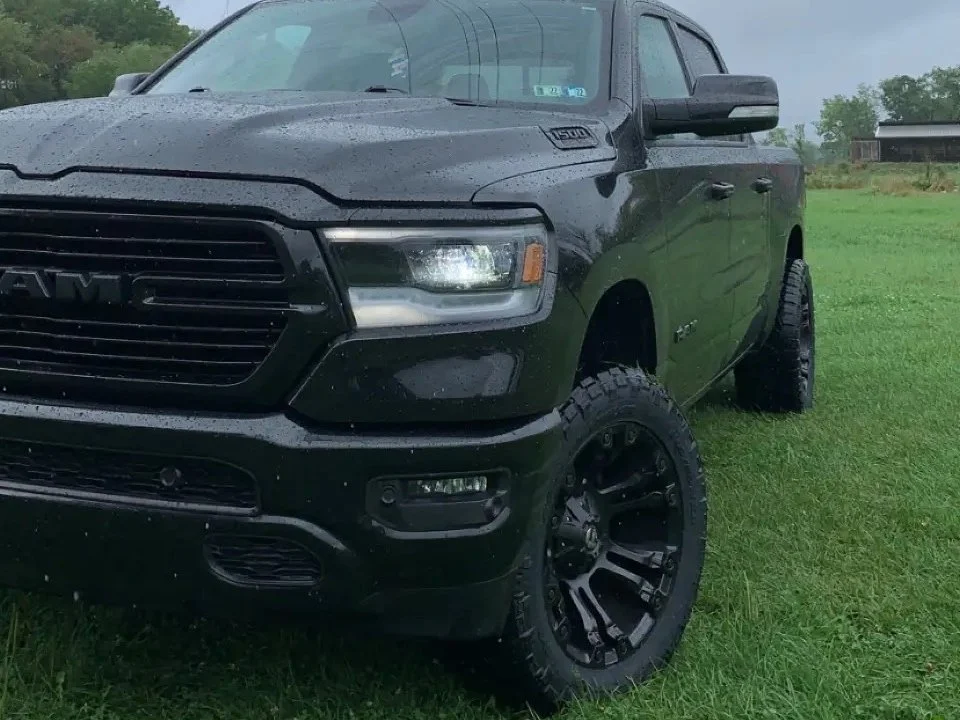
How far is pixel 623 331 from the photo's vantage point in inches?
122

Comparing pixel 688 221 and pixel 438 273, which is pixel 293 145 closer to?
pixel 438 273

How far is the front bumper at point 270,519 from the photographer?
2201 millimetres

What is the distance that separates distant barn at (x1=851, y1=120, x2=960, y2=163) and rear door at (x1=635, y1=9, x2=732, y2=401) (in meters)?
74.7

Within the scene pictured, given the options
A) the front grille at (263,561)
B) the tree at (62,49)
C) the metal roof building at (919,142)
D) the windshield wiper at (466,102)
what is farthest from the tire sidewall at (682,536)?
the tree at (62,49)

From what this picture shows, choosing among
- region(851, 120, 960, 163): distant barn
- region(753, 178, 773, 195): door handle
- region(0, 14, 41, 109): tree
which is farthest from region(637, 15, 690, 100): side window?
region(0, 14, 41, 109): tree

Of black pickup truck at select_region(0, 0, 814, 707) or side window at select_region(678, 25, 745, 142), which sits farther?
side window at select_region(678, 25, 745, 142)

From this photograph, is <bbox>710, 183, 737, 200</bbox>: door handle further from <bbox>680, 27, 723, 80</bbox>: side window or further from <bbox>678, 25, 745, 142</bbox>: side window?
<bbox>680, 27, 723, 80</bbox>: side window

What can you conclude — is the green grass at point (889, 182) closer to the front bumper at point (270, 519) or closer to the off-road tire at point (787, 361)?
the off-road tire at point (787, 361)

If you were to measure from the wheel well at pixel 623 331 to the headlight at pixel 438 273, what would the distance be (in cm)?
53

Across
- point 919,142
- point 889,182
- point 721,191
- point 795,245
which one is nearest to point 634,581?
point 721,191

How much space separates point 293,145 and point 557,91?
1.26 m

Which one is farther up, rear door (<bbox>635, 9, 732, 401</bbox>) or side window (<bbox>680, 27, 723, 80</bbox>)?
side window (<bbox>680, 27, 723, 80</bbox>)

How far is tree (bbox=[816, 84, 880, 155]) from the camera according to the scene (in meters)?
146

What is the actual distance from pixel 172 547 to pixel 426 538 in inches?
19.3
